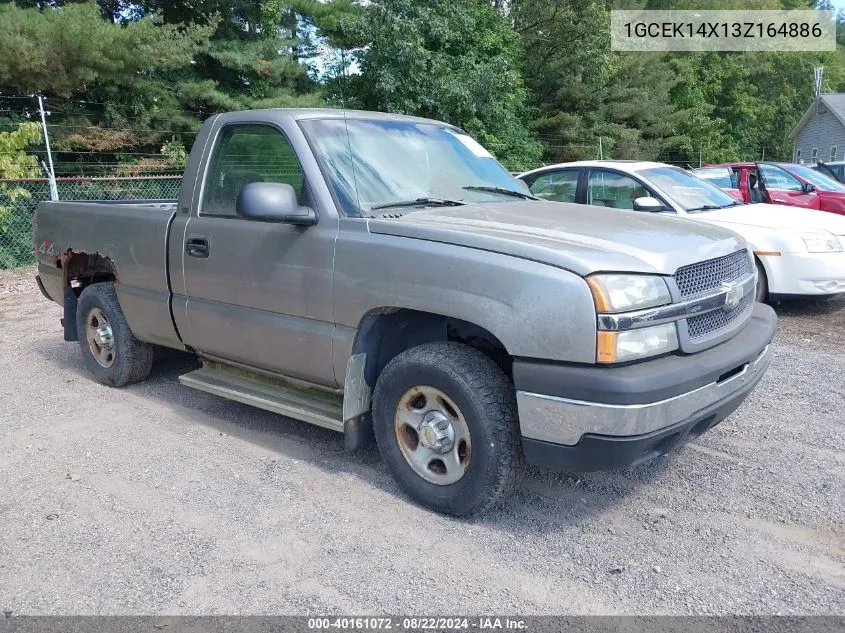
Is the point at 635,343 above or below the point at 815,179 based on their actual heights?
below

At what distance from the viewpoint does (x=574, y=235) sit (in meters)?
3.36

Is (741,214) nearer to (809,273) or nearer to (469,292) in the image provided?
(809,273)

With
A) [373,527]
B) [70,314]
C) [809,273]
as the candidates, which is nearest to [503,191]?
[373,527]

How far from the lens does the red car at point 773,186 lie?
11484 mm

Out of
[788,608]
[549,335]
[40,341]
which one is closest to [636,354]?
[549,335]

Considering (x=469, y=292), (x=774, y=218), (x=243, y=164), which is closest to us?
(x=469, y=292)

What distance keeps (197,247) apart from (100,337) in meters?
1.80

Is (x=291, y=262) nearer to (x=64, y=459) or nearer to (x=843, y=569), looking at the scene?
(x=64, y=459)

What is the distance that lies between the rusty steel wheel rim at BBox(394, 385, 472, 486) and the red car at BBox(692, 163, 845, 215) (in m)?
9.26

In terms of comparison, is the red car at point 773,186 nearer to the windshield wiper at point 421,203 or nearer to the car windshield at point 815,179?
the car windshield at point 815,179

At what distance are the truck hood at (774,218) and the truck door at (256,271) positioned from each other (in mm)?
4836

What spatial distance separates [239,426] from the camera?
4.86 m

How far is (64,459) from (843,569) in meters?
4.22

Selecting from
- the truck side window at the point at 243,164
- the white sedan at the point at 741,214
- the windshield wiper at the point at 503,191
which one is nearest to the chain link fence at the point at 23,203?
the white sedan at the point at 741,214
